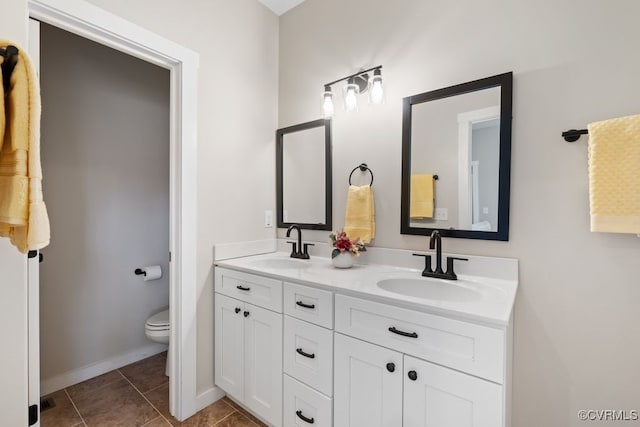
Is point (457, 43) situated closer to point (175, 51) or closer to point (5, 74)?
point (175, 51)

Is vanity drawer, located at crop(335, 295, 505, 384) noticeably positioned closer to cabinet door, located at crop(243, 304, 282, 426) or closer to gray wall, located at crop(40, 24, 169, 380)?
cabinet door, located at crop(243, 304, 282, 426)

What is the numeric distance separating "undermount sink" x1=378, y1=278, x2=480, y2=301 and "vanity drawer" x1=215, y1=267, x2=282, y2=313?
530mm

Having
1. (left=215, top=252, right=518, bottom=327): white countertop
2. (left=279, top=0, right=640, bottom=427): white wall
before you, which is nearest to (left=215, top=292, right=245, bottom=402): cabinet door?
(left=215, top=252, right=518, bottom=327): white countertop

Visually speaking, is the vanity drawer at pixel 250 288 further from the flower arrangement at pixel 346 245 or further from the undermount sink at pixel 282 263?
the flower arrangement at pixel 346 245

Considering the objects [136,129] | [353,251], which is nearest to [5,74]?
[353,251]

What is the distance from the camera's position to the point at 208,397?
1762mm

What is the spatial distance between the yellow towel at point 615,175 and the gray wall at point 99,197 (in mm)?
2755

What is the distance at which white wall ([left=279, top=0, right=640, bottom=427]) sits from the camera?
1.09 metres

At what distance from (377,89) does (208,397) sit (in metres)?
2.12

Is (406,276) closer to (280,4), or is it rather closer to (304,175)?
(304,175)

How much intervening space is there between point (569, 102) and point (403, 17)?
0.97m

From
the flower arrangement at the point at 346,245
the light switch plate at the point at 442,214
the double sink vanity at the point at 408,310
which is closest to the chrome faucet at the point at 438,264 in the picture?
the double sink vanity at the point at 408,310

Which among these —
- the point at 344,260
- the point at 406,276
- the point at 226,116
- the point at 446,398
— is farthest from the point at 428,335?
the point at 226,116

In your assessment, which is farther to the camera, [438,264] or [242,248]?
[242,248]
